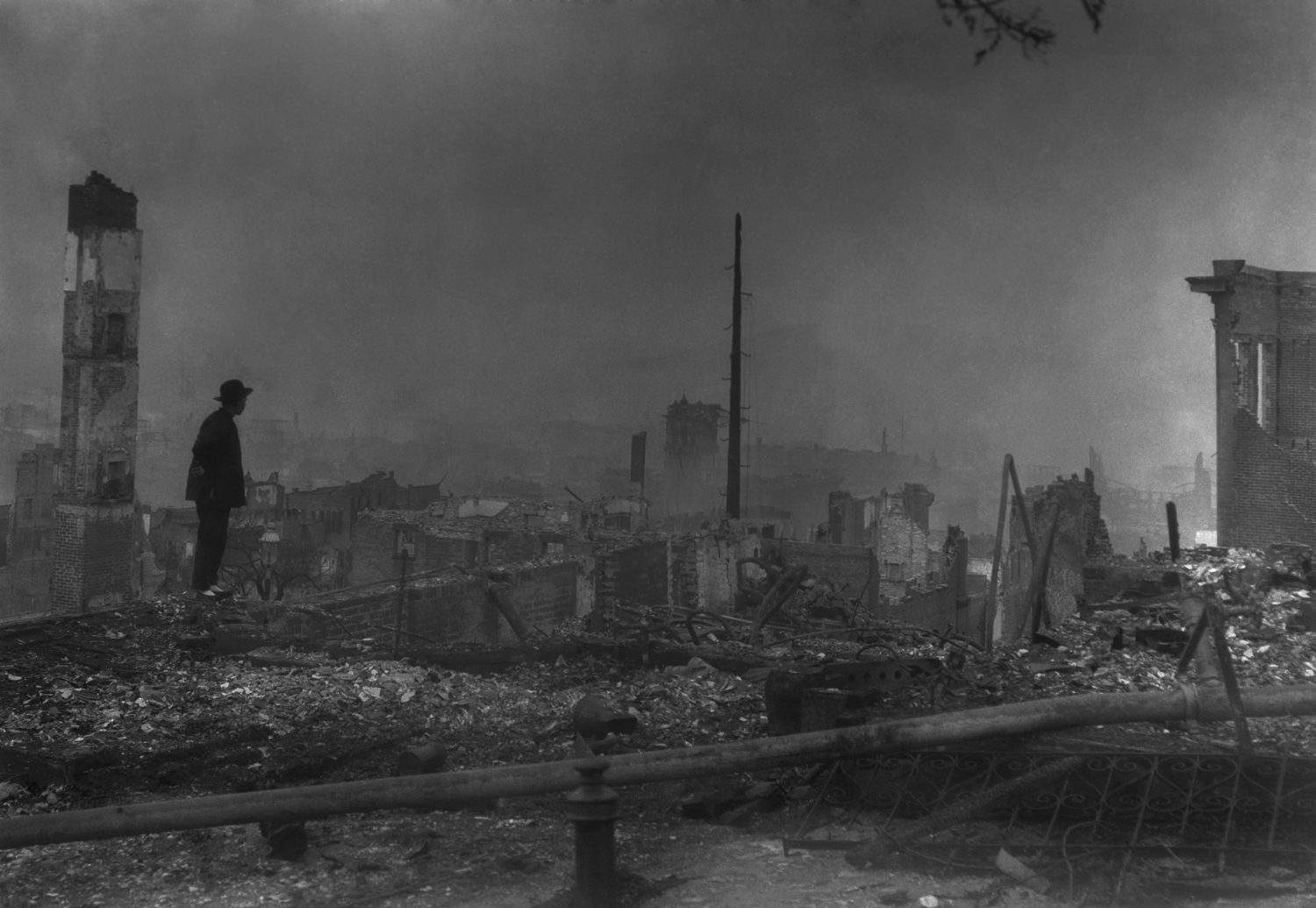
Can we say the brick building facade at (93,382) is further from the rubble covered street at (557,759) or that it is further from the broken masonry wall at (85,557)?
the rubble covered street at (557,759)

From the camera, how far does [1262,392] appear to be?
19156 mm

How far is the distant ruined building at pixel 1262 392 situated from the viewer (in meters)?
18.4

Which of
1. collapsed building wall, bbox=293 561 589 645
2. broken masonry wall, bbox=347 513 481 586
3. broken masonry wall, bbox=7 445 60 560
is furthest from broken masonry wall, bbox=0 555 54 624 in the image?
collapsed building wall, bbox=293 561 589 645

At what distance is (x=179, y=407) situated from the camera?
34.6 meters

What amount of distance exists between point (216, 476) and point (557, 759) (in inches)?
154

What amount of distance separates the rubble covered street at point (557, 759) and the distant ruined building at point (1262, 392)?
12526 millimetres

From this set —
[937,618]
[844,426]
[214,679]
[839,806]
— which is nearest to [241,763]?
[214,679]

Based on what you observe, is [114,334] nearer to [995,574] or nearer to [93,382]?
[93,382]

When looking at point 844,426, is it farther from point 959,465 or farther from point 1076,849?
point 1076,849

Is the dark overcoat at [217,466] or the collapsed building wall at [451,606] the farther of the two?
the collapsed building wall at [451,606]

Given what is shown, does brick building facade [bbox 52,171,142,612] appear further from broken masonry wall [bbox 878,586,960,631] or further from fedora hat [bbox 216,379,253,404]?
broken masonry wall [bbox 878,586,960,631]

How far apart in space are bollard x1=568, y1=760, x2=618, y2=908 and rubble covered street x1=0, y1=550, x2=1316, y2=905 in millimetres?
216

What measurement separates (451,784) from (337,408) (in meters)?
37.6

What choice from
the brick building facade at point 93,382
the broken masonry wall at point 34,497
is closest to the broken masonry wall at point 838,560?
the brick building facade at point 93,382
